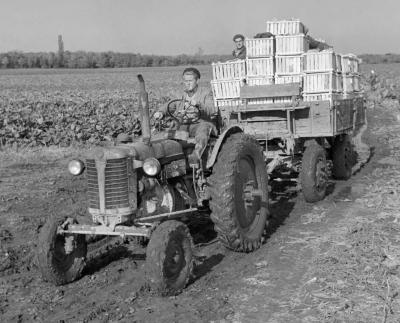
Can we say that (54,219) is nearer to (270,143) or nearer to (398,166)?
(270,143)

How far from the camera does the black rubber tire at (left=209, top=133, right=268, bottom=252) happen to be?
5.27 m

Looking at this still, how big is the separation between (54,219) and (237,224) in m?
1.74

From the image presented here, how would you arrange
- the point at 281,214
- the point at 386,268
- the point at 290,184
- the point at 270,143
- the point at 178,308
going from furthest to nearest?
the point at 290,184
the point at 270,143
the point at 281,214
the point at 386,268
the point at 178,308

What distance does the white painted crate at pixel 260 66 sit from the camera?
881 cm

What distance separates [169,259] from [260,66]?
16.6ft

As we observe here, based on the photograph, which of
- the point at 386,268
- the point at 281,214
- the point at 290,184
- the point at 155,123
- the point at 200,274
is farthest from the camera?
the point at 290,184

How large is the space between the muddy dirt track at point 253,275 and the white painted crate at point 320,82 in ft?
5.79

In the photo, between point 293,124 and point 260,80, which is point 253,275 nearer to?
point 293,124

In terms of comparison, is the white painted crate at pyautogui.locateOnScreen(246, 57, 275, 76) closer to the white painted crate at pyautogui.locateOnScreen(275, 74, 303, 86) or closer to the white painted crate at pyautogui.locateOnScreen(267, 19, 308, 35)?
the white painted crate at pyautogui.locateOnScreen(275, 74, 303, 86)

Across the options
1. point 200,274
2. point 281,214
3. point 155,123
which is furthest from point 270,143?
point 200,274

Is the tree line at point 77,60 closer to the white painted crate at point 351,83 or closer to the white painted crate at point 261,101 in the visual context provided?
the white painted crate at point 351,83

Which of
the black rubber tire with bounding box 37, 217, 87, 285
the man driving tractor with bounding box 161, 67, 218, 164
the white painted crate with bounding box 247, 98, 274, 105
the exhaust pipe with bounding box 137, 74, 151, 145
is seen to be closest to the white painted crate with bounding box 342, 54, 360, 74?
the white painted crate with bounding box 247, 98, 274, 105

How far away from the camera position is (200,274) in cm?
512

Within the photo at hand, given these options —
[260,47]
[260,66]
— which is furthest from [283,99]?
[260,47]
